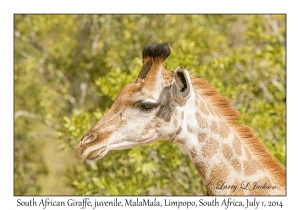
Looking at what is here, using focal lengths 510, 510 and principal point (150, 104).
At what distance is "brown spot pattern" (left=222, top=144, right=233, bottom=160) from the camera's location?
5652mm

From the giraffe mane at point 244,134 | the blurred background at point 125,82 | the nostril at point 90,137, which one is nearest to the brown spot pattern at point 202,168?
the giraffe mane at point 244,134

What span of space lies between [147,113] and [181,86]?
1.55ft

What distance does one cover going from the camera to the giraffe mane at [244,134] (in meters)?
5.75

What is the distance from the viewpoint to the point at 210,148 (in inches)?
222

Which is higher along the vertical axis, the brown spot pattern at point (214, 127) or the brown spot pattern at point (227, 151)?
the brown spot pattern at point (214, 127)

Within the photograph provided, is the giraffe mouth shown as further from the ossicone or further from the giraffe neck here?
the ossicone

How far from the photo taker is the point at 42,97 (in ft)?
44.6

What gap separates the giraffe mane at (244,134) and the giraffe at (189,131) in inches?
0.4

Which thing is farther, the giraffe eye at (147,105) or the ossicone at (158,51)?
the ossicone at (158,51)

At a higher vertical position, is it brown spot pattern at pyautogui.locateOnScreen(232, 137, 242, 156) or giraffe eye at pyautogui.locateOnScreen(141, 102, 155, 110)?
giraffe eye at pyautogui.locateOnScreen(141, 102, 155, 110)
